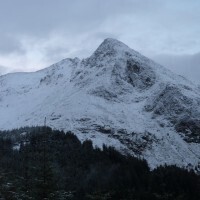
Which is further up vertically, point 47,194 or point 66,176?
point 66,176

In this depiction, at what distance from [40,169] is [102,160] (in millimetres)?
147584

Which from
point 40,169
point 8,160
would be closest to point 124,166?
point 8,160

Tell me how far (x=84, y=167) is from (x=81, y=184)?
101 ft

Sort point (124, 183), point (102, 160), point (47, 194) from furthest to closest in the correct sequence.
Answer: point (102, 160) < point (124, 183) < point (47, 194)

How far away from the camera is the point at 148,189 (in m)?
140

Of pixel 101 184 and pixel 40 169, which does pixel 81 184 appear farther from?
pixel 40 169

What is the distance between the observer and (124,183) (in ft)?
487

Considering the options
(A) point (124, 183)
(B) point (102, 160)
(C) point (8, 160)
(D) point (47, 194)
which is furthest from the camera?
(B) point (102, 160)

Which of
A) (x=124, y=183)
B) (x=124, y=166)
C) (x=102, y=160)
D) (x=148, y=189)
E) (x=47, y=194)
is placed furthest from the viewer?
(x=102, y=160)

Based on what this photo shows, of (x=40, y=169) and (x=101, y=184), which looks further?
(x=101, y=184)

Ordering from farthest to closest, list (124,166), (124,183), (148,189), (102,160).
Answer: (102,160), (124,166), (124,183), (148,189)

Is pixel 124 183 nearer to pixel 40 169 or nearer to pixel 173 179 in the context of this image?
pixel 173 179

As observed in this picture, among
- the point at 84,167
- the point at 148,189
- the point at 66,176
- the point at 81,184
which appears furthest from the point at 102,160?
the point at 148,189

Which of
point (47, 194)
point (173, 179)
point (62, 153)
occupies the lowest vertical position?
point (47, 194)
